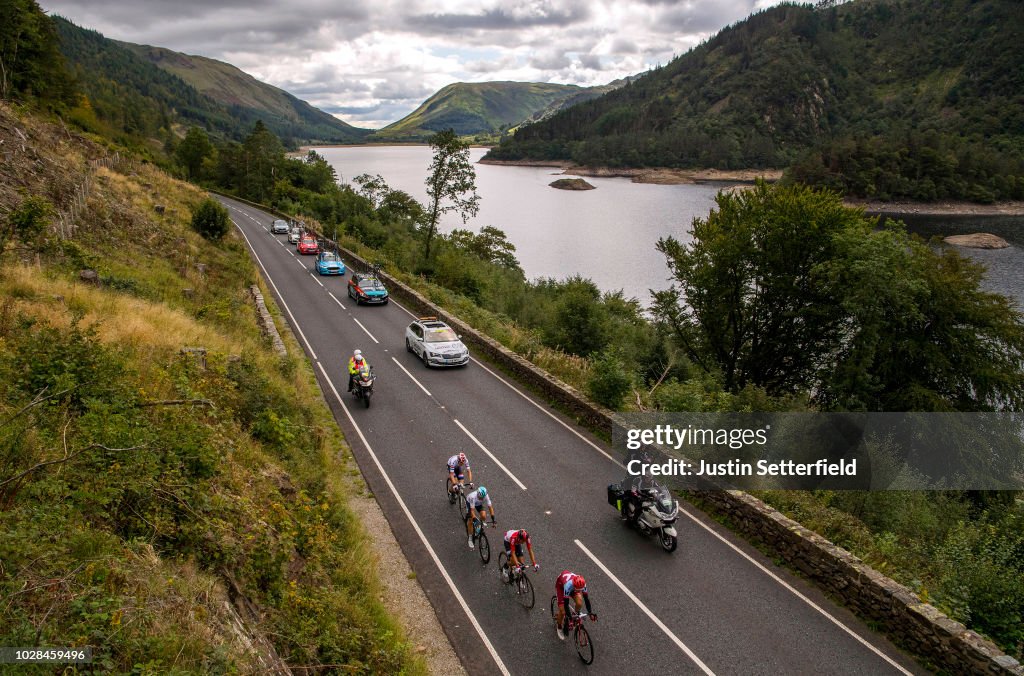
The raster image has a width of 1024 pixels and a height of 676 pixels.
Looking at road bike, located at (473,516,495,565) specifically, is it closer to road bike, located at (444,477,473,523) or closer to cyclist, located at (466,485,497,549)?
cyclist, located at (466,485,497,549)

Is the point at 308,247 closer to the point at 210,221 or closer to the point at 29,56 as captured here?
the point at 210,221

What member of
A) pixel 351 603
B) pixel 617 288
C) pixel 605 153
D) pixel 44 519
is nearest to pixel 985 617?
pixel 351 603

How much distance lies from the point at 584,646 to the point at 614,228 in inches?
3052

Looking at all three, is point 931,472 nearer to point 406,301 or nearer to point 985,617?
point 985,617

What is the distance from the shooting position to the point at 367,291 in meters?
32.5

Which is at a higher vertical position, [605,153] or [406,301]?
[605,153]

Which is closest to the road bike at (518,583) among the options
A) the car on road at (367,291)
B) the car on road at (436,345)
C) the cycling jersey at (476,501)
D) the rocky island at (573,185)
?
the cycling jersey at (476,501)

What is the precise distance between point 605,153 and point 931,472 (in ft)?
589

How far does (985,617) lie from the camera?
9.36m

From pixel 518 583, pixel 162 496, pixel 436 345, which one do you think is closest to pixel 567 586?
pixel 518 583

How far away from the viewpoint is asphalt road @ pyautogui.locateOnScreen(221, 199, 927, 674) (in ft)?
29.5

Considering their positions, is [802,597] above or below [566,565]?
above

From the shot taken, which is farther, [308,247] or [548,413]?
[308,247]

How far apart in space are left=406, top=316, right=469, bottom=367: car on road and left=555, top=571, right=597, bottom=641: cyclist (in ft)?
46.6
